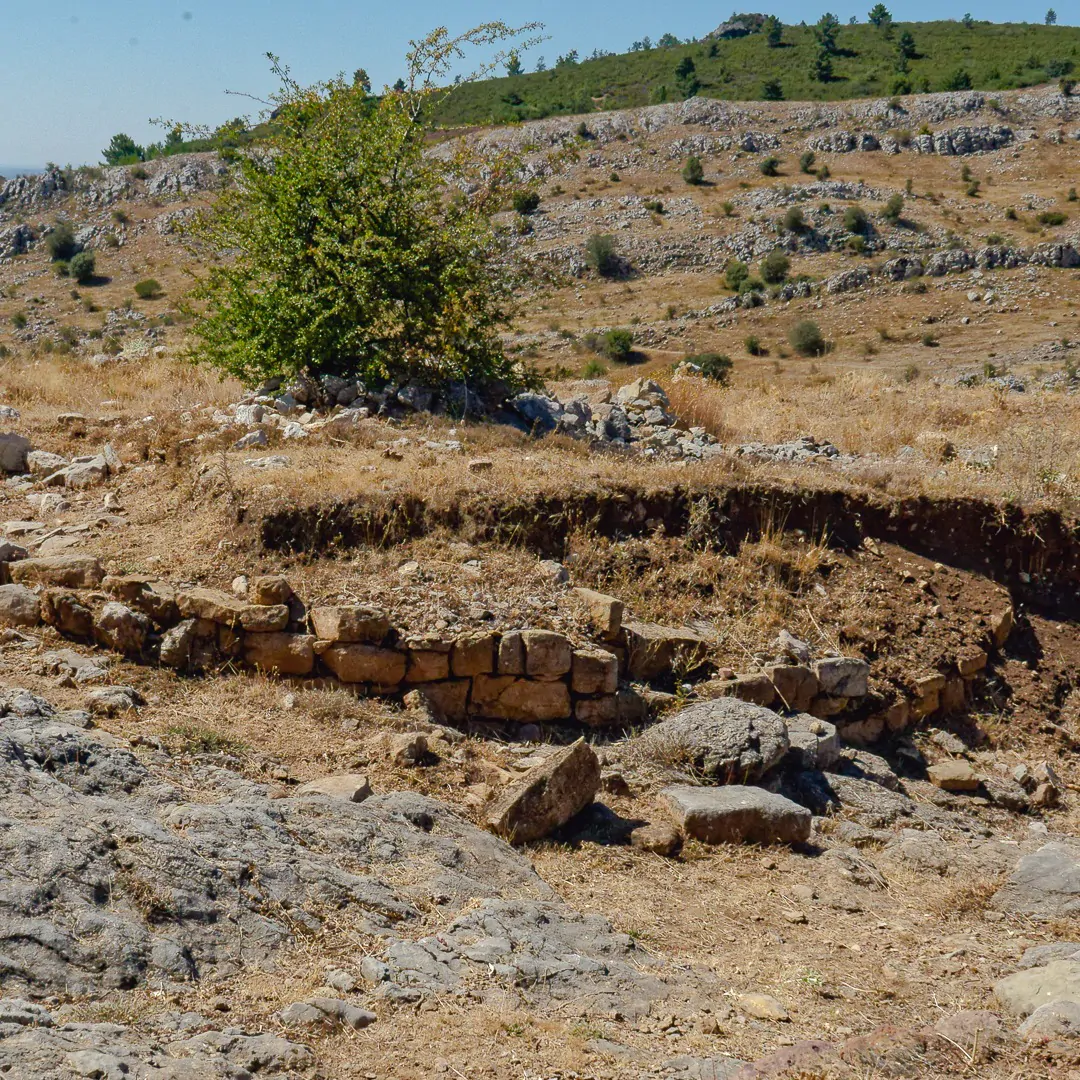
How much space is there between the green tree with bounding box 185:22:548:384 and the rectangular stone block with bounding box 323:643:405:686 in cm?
407

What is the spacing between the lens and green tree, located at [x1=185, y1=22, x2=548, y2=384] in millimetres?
10156

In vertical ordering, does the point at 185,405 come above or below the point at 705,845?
above

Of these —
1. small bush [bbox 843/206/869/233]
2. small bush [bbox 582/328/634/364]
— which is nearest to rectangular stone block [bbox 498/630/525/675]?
small bush [bbox 582/328/634/364]

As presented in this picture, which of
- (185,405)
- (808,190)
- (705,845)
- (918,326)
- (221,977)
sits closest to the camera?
(221,977)

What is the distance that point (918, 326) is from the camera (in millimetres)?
32969

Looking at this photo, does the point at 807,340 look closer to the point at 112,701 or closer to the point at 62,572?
the point at 62,572

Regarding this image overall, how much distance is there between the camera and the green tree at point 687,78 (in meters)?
A: 65.9

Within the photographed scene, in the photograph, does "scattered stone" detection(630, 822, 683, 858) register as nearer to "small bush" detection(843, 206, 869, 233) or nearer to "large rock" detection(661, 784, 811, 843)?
"large rock" detection(661, 784, 811, 843)

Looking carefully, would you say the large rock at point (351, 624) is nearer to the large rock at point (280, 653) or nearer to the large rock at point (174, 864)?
the large rock at point (280, 653)

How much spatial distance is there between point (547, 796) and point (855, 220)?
130 feet

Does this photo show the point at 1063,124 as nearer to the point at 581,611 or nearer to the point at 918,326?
the point at 918,326

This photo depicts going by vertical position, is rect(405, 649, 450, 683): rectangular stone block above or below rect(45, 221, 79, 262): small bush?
below

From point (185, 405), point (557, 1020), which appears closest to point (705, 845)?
point (557, 1020)

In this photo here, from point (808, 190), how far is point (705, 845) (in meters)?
43.9
